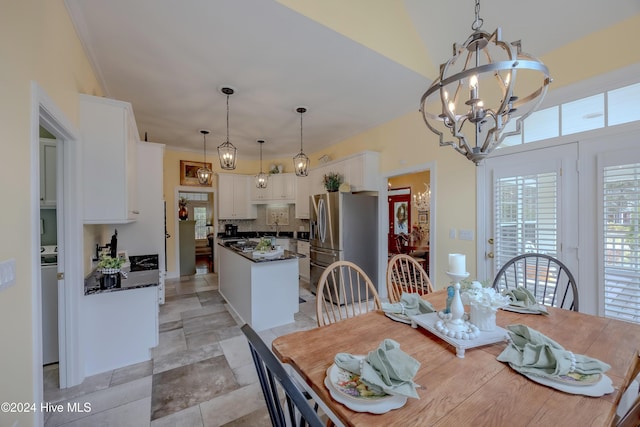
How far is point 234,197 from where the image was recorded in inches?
246

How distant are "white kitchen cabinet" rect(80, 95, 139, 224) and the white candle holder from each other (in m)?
2.72

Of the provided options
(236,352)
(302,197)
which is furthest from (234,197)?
(236,352)

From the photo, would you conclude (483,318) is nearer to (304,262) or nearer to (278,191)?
(304,262)

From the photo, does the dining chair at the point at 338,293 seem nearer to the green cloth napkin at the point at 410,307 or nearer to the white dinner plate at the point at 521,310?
the green cloth napkin at the point at 410,307

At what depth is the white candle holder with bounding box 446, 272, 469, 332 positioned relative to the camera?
1.25 meters

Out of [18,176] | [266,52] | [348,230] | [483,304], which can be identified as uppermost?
[266,52]

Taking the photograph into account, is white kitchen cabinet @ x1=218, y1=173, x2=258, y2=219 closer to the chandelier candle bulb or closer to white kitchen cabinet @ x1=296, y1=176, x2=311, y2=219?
white kitchen cabinet @ x1=296, y1=176, x2=311, y2=219

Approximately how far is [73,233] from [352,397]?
2450 millimetres

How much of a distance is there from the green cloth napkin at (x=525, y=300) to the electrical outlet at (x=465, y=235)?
1286 millimetres

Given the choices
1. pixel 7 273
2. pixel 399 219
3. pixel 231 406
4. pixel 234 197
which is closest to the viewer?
pixel 7 273

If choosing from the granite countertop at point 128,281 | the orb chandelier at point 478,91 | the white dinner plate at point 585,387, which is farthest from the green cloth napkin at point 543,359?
the granite countertop at point 128,281

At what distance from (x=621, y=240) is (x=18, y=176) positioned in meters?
3.89

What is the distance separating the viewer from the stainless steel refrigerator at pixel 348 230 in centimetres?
413

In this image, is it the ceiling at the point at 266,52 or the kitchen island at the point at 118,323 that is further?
the kitchen island at the point at 118,323
